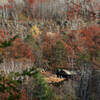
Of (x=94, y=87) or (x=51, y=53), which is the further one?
(x=51, y=53)

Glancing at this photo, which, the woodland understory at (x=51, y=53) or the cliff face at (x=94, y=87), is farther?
the cliff face at (x=94, y=87)

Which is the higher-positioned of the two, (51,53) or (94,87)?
(51,53)

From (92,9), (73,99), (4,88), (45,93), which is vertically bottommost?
(73,99)

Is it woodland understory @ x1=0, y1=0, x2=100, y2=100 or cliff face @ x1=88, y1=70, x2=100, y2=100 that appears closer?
woodland understory @ x1=0, y1=0, x2=100, y2=100

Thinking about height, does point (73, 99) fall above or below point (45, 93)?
below

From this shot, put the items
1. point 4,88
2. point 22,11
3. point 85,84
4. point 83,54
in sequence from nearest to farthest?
point 4,88 < point 85,84 < point 83,54 < point 22,11

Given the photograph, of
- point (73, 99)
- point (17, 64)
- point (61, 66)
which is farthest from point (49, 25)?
point (73, 99)

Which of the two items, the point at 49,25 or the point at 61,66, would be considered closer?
the point at 61,66

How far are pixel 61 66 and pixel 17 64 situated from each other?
8.08 m

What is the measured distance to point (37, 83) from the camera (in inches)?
433

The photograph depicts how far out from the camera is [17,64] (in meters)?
14.1

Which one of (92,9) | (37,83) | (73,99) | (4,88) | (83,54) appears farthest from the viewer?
(83,54)

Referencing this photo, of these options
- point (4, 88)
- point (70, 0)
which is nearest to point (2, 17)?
point (4, 88)

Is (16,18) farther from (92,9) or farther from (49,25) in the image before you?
(92,9)
